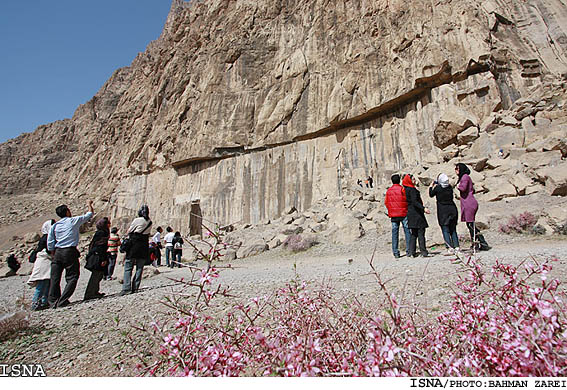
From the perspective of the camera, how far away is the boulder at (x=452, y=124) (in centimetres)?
1427

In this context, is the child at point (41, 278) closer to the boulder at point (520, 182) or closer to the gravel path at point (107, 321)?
the gravel path at point (107, 321)

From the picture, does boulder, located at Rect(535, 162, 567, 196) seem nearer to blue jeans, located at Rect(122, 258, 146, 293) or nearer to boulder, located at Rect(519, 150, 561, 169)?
boulder, located at Rect(519, 150, 561, 169)

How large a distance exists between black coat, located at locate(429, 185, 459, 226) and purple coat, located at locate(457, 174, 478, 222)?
245 millimetres

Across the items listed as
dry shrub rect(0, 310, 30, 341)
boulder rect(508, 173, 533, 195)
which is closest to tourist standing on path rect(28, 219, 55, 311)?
dry shrub rect(0, 310, 30, 341)

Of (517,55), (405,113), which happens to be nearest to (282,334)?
(405,113)

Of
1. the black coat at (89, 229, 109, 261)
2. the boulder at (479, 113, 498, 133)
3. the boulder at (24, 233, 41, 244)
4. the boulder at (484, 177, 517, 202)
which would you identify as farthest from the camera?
the boulder at (24, 233, 41, 244)

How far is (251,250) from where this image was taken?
11812mm

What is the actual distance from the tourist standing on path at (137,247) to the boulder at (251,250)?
230 inches

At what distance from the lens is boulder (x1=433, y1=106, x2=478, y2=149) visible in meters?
14.3

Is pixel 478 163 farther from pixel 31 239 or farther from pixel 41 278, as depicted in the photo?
pixel 31 239

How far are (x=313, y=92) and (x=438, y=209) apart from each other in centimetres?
1626

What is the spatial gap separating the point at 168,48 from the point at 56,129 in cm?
3365

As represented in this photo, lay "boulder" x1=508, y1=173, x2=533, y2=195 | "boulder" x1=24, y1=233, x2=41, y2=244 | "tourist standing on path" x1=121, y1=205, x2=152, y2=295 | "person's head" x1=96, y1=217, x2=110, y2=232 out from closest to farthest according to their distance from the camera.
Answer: "tourist standing on path" x1=121, y1=205, x2=152, y2=295 < "person's head" x1=96, y1=217, x2=110, y2=232 < "boulder" x1=508, y1=173, x2=533, y2=195 < "boulder" x1=24, y1=233, x2=41, y2=244

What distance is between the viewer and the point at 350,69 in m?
19.8
